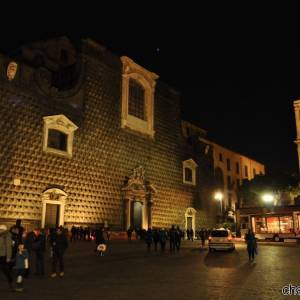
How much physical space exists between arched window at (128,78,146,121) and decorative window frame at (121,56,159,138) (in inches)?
10.7

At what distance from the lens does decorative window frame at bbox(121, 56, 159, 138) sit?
2947 centimetres

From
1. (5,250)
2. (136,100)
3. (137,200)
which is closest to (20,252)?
(5,250)

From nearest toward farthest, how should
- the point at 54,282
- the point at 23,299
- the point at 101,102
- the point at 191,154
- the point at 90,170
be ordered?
the point at 23,299 → the point at 54,282 → the point at 90,170 → the point at 101,102 → the point at 191,154

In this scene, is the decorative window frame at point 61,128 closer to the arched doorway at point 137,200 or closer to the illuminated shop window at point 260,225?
the arched doorway at point 137,200

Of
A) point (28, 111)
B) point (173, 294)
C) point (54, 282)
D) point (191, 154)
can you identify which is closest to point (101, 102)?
point (28, 111)

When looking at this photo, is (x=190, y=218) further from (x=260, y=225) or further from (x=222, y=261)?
(x=222, y=261)

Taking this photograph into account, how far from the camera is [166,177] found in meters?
32.4

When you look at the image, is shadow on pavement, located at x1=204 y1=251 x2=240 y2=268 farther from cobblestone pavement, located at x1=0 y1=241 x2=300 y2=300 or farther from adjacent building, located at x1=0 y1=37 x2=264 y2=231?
adjacent building, located at x1=0 y1=37 x2=264 y2=231

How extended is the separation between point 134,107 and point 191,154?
27.6 feet

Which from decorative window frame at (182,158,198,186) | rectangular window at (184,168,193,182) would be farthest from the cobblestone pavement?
rectangular window at (184,168,193,182)

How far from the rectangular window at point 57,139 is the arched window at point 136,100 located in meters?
7.36

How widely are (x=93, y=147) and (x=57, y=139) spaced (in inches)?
115

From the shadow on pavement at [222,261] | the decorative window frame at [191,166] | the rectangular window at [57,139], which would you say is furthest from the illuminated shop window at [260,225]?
the rectangular window at [57,139]

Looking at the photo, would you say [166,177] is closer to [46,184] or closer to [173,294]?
[46,184]
